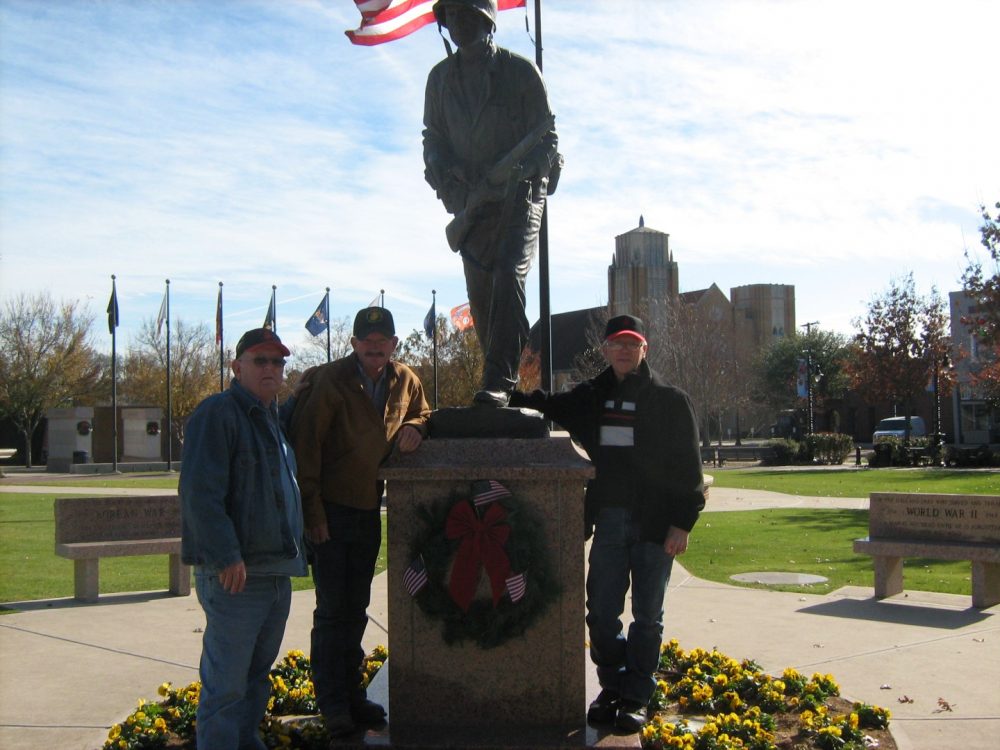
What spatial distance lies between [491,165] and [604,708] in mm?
2752

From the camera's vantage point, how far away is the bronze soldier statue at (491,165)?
15.8ft

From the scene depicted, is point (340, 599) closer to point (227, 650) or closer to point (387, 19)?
point (227, 650)

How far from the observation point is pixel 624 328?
15.1 feet

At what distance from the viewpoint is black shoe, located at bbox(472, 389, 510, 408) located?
454cm

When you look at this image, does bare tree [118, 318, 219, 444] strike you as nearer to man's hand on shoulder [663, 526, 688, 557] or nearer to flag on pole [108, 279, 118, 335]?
flag on pole [108, 279, 118, 335]

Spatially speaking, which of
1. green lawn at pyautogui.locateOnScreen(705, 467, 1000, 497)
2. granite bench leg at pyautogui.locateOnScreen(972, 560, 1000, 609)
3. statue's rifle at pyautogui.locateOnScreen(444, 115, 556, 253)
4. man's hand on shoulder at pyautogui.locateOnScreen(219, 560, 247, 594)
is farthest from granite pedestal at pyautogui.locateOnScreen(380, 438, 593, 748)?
green lawn at pyautogui.locateOnScreen(705, 467, 1000, 497)

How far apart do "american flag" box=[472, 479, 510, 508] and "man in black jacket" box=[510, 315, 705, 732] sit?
1.70 feet

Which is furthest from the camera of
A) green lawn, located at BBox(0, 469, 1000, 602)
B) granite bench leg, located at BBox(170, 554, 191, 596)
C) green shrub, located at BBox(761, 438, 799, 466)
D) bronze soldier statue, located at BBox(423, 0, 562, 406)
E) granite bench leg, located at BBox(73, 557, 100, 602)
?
green shrub, located at BBox(761, 438, 799, 466)

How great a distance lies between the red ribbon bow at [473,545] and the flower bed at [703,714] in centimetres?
107

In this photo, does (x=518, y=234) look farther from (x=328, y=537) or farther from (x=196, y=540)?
(x=196, y=540)

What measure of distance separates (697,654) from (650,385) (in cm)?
222

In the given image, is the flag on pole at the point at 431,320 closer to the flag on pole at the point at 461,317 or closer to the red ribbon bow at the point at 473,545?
the flag on pole at the point at 461,317

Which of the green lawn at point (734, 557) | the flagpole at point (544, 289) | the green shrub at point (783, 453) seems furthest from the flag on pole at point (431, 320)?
the flagpole at point (544, 289)

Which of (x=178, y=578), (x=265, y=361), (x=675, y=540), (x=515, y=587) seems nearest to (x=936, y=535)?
(x=675, y=540)
